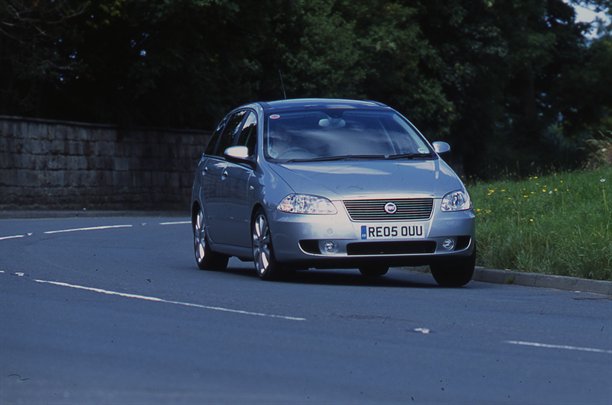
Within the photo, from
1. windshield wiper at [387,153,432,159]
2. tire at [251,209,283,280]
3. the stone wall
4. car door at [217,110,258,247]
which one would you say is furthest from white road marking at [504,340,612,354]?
the stone wall

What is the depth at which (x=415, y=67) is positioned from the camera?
5162 cm

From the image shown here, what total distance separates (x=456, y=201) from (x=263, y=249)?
1812mm

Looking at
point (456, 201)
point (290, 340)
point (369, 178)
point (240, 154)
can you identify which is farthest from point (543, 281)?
point (290, 340)

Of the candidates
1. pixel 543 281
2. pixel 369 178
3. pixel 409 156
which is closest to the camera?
pixel 369 178

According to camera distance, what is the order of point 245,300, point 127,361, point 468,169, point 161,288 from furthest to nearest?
point 468,169, point 161,288, point 245,300, point 127,361

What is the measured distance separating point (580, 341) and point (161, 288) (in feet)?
15.0

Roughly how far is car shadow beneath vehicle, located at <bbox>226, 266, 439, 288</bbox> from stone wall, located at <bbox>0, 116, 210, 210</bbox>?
19078 mm

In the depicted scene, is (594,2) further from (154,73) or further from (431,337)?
(431,337)

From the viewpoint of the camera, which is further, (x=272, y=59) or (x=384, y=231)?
(x=272, y=59)

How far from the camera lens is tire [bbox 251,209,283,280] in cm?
1478

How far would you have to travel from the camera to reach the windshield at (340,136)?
15375mm

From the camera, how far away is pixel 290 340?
9.91m

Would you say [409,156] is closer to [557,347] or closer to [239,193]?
[239,193]

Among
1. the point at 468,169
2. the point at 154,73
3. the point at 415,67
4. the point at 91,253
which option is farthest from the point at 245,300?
the point at 468,169
